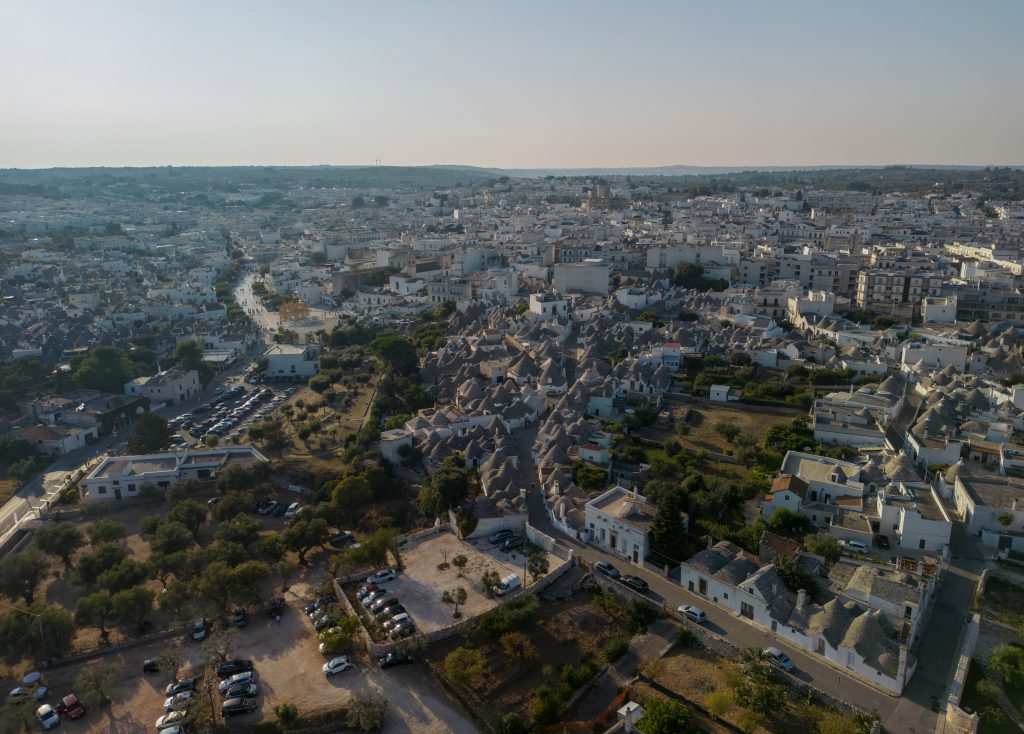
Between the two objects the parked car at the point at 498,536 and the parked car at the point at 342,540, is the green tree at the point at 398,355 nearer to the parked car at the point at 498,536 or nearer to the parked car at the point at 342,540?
the parked car at the point at 342,540

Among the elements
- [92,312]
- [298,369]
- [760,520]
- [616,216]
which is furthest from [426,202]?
[760,520]

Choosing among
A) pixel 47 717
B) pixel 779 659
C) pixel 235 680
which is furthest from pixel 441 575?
pixel 47 717

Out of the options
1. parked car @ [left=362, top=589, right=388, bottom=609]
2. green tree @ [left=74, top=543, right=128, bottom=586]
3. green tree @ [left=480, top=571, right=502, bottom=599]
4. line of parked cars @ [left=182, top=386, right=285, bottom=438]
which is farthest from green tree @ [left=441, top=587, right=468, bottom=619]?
line of parked cars @ [left=182, top=386, right=285, bottom=438]

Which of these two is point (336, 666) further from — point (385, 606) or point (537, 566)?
point (537, 566)

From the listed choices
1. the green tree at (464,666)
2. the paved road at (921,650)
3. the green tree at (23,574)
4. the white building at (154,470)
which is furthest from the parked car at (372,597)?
the white building at (154,470)

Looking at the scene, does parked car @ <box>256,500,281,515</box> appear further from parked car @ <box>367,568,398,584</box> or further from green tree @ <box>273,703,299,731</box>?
green tree @ <box>273,703,299,731</box>
